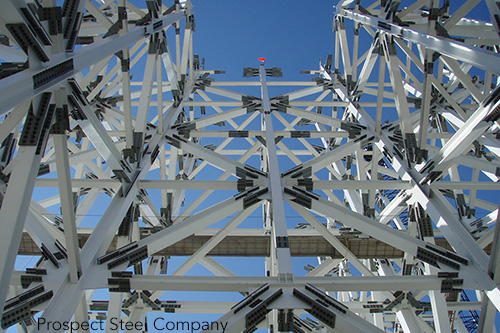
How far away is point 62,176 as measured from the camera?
21.8ft

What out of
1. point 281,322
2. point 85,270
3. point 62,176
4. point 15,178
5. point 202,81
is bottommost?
point 281,322

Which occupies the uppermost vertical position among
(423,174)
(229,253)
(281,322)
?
(423,174)

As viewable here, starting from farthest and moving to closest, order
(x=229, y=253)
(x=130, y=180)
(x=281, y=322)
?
1. (x=229, y=253)
2. (x=130, y=180)
3. (x=281, y=322)

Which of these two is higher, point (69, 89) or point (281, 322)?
point (69, 89)

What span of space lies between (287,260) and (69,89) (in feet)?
15.3

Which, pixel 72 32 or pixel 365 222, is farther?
pixel 365 222

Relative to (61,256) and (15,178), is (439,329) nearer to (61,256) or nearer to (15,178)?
(61,256)

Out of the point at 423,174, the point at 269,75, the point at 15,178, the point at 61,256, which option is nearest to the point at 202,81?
the point at 269,75

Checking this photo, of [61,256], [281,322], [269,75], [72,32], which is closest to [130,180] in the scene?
[61,256]

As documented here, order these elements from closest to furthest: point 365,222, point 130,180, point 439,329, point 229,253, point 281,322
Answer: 1. point 281,322
2. point 439,329
3. point 365,222
4. point 130,180
5. point 229,253

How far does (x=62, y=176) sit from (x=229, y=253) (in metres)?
6.80

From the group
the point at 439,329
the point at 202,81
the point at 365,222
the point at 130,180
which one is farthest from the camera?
the point at 202,81

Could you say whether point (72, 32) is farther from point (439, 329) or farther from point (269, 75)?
point (269, 75)

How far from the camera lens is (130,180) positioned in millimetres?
9766
